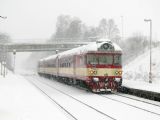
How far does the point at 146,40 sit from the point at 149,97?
2557 inches

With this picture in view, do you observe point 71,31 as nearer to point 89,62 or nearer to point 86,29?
point 86,29

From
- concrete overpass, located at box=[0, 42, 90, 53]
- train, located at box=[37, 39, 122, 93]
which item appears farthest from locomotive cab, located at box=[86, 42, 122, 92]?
concrete overpass, located at box=[0, 42, 90, 53]

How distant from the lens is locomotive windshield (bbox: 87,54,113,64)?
90.8 ft

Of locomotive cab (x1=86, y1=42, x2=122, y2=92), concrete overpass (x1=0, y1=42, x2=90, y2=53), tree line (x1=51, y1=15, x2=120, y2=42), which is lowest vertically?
locomotive cab (x1=86, y1=42, x2=122, y2=92)

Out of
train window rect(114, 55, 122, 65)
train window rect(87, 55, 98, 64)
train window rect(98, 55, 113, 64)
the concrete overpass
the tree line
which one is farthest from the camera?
the tree line

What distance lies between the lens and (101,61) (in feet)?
91.1

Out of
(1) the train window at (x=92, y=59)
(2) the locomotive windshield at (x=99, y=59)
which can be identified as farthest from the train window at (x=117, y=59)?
(1) the train window at (x=92, y=59)

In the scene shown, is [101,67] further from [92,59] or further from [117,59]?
[117,59]

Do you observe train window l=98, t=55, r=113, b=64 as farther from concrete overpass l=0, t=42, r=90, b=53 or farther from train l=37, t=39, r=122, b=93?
concrete overpass l=0, t=42, r=90, b=53

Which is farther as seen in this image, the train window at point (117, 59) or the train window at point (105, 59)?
the train window at point (117, 59)

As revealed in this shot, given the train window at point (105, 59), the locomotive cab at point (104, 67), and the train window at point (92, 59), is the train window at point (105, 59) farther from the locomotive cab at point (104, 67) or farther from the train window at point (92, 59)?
the train window at point (92, 59)

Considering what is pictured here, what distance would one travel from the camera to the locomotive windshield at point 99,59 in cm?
2767

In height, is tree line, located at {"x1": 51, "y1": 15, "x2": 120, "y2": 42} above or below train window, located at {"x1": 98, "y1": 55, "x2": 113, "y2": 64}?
above

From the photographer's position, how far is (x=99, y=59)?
1094 inches
